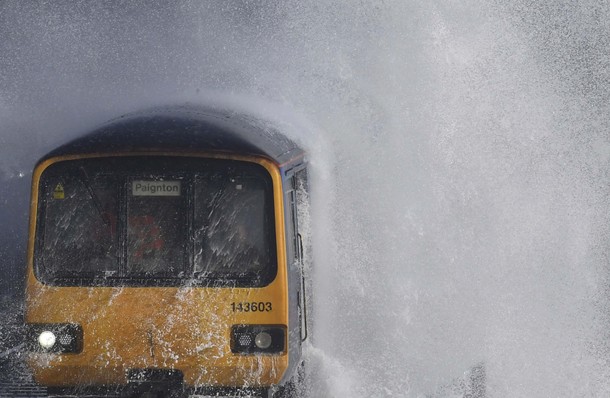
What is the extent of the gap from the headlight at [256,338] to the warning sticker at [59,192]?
5.43ft

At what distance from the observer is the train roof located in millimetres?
6941

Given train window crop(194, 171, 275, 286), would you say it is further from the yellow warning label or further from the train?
the yellow warning label

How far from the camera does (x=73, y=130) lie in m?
12.6

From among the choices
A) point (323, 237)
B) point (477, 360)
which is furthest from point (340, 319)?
point (477, 360)

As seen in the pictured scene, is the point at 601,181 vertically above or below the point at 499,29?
below

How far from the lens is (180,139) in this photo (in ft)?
23.2

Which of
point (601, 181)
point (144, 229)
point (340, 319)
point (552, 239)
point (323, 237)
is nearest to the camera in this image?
point (144, 229)

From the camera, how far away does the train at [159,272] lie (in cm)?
687

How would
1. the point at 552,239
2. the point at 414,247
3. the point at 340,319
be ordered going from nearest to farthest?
the point at 340,319 → the point at 414,247 → the point at 552,239

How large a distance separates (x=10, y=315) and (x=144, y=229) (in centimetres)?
460

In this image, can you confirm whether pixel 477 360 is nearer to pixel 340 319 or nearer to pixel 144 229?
pixel 340 319

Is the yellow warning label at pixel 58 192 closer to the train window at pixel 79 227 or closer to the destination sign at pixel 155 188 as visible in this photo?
the train window at pixel 79 227

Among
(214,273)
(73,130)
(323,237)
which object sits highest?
(73,130)

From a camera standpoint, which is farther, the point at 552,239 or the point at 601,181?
the point at 601,181
